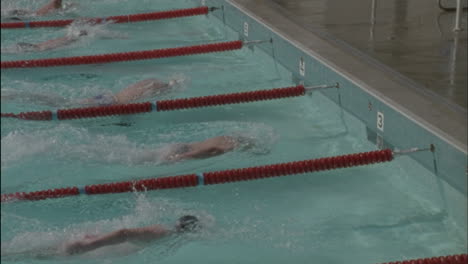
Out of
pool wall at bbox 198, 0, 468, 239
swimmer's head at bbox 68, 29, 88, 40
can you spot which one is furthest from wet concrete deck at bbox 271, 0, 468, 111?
swimmer's head at bbox 68, 29, 88, 40

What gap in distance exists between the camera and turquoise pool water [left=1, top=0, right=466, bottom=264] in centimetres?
370

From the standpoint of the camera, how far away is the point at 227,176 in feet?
13.8

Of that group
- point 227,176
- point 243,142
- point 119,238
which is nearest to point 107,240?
point 119,238

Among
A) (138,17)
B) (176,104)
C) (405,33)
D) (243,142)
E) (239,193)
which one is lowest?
(239,193)

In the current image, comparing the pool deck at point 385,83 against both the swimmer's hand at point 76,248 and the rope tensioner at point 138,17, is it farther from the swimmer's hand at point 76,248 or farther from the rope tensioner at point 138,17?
the swimmer's hand at point 76,248

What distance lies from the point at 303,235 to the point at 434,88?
1438 mm

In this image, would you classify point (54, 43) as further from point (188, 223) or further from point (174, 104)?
point (188, 223)

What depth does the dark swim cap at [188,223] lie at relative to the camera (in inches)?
149

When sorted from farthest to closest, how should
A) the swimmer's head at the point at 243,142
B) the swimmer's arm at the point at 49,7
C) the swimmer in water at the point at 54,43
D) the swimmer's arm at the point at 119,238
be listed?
the swimmer's arm at the point at 49,7, the swimmer in water at the point at 54,43, the swimmer's head at the point at 243,142, the swimmer's arm at the point at 119,238

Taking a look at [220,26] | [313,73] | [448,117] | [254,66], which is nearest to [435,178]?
[448,117]

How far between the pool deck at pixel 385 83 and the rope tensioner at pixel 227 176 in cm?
33

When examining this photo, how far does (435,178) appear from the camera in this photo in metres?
4.06

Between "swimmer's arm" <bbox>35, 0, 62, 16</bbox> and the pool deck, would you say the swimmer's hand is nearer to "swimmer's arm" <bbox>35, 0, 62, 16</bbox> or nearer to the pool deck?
the pool deck

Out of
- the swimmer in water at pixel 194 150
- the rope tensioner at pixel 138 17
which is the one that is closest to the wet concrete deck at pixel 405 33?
the rope tensioner at pixel 138 17
